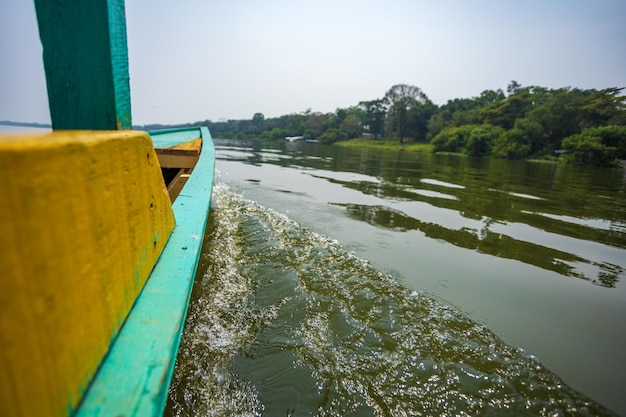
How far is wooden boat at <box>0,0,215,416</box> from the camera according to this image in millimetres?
487

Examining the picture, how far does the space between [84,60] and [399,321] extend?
222cm

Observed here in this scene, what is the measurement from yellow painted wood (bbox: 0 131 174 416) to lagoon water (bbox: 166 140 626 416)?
0.93 metres

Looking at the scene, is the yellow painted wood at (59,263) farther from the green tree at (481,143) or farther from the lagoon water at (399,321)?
the green tree at (481,143)

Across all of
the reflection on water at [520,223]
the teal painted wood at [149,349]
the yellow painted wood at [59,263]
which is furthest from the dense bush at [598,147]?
the yellow painted wood at [59,263]

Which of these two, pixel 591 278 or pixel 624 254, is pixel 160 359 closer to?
pixel 591 278

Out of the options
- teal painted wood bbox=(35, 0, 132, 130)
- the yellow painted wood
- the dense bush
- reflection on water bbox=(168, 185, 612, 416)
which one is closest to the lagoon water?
reflection on water bbox=(168, 185, 612, 416)

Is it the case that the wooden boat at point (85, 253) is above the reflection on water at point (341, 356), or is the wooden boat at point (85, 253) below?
above

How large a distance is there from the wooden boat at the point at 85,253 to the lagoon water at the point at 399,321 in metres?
0.74

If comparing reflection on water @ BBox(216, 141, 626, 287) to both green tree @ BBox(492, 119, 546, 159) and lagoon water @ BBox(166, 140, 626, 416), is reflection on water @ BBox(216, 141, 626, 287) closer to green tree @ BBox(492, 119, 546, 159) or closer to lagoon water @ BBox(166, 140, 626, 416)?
lagoon water @ BBox(166, 140, 626, 416)

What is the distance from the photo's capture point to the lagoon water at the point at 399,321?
5.04ft

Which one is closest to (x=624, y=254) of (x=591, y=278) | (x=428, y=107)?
(x=591, y=278)

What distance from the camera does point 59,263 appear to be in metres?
0.57

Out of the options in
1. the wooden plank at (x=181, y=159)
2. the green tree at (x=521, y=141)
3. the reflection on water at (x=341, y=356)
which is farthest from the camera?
the green tree at (x=521, y=141)

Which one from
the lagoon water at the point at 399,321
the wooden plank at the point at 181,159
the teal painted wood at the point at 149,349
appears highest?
the wooden plank at the point at 181,159
